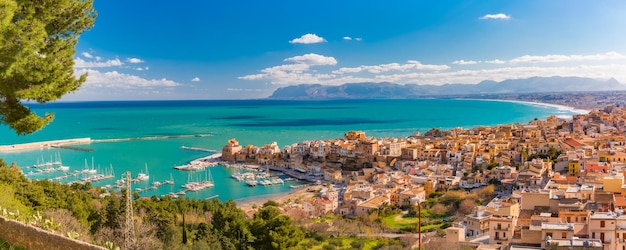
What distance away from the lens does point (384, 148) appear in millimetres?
40375

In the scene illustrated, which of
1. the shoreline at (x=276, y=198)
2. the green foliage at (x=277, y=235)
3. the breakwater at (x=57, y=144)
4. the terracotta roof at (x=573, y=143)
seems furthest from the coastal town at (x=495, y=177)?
the breakwater at (x=57, y=144)

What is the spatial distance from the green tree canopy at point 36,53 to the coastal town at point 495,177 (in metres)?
9.90

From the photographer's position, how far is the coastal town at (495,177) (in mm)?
12422

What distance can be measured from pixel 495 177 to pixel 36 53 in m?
25.5

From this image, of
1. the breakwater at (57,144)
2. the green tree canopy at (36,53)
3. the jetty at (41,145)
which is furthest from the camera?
the breakwater at (57,144)

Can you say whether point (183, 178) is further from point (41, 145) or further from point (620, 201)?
point (620, 201)

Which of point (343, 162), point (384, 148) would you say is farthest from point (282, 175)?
point (384, 148)

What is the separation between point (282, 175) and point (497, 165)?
16.0 meters

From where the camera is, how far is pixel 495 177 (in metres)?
27.4

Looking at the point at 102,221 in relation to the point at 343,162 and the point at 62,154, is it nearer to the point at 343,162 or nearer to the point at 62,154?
the point at 343,162

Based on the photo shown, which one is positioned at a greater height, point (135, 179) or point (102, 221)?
point (102, 221)

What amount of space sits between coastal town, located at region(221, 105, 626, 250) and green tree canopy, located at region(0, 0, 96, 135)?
990 cm

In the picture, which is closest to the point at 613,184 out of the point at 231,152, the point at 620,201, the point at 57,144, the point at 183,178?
the point at 620,201

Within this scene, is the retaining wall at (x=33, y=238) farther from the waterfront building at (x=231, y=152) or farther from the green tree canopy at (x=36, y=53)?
the waterfront building at (x=231, y=152)
